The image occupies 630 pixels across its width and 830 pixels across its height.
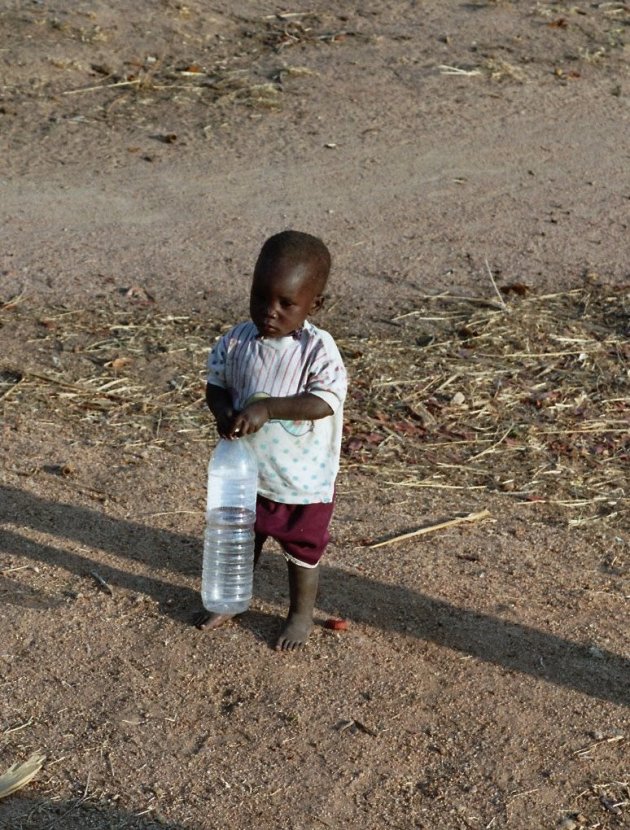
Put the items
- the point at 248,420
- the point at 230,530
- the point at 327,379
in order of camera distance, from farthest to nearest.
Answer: the point at 230,530
the point at 327,379
the point at 248,420

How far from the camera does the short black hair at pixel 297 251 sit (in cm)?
428

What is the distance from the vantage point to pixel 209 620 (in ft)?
15.9

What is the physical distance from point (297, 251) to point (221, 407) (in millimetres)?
591

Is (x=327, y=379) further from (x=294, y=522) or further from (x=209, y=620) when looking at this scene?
(x=209, y=620)

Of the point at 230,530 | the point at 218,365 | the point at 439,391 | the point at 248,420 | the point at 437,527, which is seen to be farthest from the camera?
the point at 439,391

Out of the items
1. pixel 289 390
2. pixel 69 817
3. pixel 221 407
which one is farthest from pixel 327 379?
pixel 69 817

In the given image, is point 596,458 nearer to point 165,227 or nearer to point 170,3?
point 165,227

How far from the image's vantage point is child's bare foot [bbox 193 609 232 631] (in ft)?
15.8

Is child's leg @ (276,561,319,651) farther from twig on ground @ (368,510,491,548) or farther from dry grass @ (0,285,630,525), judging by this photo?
dry grass @ (0,285,630,525)

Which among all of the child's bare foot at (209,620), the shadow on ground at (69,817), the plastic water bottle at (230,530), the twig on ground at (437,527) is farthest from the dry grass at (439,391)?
the shadow on ground at (69,817)

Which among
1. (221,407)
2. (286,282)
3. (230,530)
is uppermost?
(286,282)

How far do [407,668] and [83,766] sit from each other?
1.24m

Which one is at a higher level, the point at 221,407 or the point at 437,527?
the point at 221,407

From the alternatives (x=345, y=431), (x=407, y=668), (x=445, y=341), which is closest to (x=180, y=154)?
(x=445, y=341)
